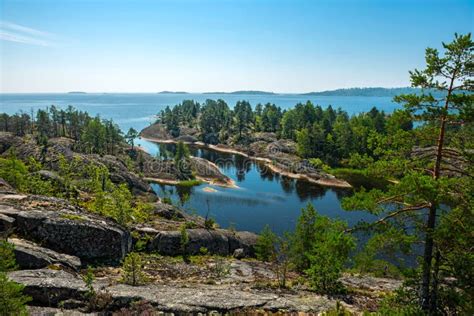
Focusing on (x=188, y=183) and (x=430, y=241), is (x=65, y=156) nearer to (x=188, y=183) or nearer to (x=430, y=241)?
(x=188, y=183)

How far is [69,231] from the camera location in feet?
74.8

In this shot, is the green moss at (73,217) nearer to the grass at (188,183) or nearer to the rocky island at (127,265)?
the rocky island at (127,265)

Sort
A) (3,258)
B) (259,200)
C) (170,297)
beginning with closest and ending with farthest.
→ (3,258)
(170,297)
(259,200)

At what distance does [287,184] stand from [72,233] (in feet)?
220

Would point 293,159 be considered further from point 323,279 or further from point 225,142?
point 323,279

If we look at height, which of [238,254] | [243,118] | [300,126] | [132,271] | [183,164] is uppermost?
[243,118]

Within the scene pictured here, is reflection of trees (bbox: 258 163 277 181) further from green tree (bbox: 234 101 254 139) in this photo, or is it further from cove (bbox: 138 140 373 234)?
green tree (bbox: 234 101 254 139)

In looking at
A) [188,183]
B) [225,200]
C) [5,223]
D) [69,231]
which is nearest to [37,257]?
[69,231]

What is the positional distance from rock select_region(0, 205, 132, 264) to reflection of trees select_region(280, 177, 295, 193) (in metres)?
58.7

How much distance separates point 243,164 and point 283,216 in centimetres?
4823

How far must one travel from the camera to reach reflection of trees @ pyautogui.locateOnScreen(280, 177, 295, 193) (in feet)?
265

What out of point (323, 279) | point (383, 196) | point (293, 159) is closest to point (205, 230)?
point (323, 279)

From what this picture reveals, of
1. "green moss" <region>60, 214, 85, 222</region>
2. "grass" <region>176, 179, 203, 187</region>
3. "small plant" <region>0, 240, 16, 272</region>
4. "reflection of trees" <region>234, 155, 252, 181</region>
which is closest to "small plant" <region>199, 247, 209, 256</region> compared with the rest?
"green moss" <region>60, 214, 85, 222</region>

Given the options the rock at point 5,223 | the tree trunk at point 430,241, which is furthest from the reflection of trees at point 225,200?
the tree trunk at point 430,241
